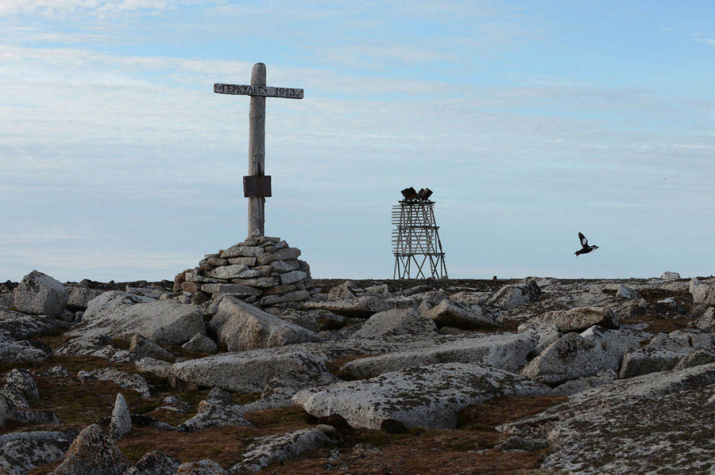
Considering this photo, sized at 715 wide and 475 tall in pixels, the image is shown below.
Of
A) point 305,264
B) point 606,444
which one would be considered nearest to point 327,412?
point 606,444

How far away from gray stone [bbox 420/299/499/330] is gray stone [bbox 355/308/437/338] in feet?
0.87

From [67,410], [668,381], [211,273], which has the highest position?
[211,273]

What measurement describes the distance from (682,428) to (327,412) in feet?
11.7

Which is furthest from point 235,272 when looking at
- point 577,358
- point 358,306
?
point 577,358

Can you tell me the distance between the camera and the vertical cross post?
20.0 meters

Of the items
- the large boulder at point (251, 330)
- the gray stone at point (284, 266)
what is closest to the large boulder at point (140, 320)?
the large boulder at point (251, 330)

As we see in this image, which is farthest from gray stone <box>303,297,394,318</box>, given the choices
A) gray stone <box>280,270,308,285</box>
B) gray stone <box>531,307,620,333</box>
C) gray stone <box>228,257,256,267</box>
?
gray stone <box>531,307,620,333</box>

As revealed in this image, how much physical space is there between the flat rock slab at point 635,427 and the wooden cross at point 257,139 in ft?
44.4

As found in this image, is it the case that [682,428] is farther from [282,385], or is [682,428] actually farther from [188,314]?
[188,314]

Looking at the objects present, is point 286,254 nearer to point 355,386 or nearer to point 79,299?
point 79,299

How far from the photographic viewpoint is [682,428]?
5812mm

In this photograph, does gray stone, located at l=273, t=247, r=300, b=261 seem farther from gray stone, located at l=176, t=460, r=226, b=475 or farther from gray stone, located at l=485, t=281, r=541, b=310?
gray stone, located at l=176, t=460, r=226, b=475

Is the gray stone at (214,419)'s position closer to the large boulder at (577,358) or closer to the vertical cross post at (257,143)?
the large boulder at (577,358)

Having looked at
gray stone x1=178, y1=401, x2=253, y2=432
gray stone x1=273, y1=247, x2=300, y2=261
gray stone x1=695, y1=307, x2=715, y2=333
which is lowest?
gray stone x1=178, y1=401, x2=253, y2=432
